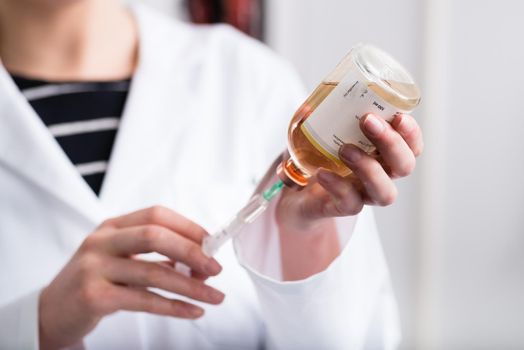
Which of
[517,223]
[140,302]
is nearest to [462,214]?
[517,223]

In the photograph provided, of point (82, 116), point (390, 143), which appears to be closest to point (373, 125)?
point (390, 143)

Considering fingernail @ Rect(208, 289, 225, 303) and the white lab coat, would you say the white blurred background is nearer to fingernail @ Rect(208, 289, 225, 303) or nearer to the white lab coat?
the white lab coat

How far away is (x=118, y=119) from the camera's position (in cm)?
70

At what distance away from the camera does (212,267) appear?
1.62 feet

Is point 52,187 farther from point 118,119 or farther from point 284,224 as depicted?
point 284,224

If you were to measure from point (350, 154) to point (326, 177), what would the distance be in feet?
0.10

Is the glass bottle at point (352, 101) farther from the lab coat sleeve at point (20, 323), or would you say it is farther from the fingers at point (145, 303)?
the lab coat sleeve at point (20, 323)

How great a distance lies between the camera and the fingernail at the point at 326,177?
41cm

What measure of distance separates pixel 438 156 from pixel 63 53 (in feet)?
2.47

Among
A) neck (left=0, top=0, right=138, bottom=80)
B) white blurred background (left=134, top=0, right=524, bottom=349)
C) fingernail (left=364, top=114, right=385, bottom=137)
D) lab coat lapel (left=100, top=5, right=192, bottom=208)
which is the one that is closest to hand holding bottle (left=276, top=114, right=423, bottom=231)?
fingernail (left=364, top=114, right=385, bottom=137)

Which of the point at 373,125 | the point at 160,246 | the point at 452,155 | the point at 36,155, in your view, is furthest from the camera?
the point at 452,155

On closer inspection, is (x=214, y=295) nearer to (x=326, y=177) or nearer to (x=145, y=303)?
(x=145, y=303)

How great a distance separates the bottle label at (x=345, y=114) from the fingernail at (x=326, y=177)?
12 mm

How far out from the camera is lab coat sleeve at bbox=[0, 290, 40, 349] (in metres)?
0.53
